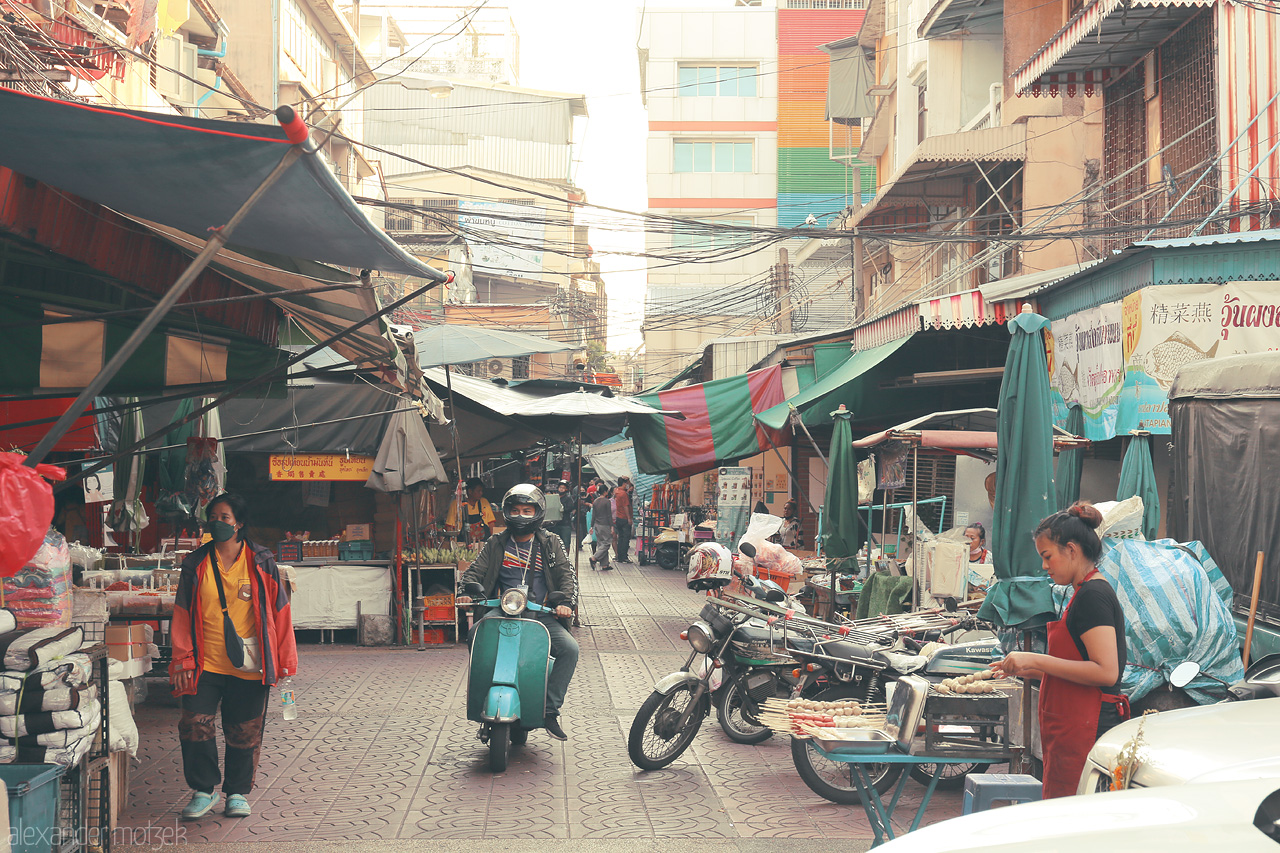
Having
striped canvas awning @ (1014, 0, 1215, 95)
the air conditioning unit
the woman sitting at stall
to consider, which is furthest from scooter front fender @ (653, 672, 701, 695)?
the air conditioning unit

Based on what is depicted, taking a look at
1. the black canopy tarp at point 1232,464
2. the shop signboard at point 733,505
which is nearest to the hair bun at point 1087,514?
the black canopy tarp at point 1232,464

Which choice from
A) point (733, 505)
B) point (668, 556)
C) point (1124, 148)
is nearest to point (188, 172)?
point (1124, 148)

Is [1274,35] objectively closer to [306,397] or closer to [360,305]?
[360,305]

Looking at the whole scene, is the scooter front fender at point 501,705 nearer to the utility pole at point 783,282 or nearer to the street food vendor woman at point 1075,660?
the street food vendor woman at point 1075,660

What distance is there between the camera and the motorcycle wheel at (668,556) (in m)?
24.4

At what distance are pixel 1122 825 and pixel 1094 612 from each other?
1625mm

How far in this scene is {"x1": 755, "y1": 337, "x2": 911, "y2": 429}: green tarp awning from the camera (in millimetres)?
14805

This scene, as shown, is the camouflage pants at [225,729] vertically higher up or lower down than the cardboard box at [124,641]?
lower down

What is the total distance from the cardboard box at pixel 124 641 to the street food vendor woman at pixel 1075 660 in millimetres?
5300

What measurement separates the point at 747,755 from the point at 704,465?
880 cm

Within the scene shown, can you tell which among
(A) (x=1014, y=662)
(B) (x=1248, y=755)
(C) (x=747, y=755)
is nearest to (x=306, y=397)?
(C) (x=747, y=755)

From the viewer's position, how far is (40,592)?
5.29 m

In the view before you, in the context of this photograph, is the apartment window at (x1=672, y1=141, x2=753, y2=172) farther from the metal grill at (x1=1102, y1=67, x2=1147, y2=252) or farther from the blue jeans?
the blue jeans

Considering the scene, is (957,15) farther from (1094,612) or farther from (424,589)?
(1094,612)
